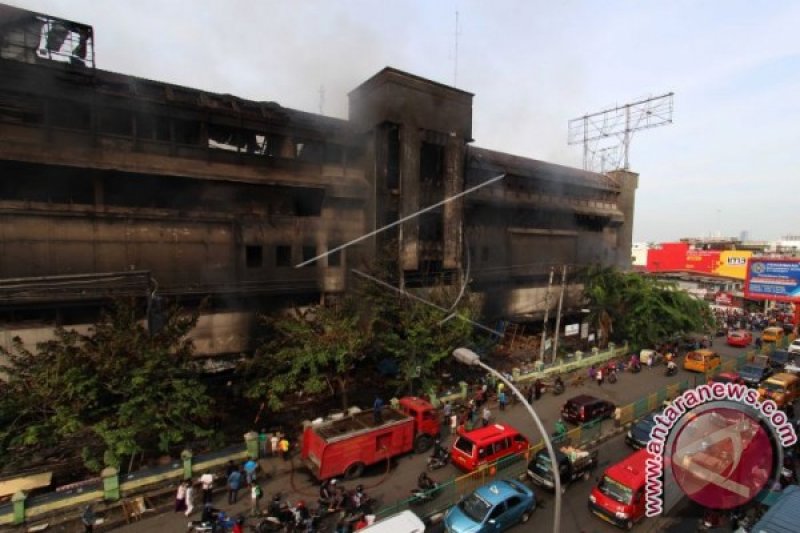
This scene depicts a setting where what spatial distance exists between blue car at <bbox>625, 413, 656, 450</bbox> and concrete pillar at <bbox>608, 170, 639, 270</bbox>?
27.9 m

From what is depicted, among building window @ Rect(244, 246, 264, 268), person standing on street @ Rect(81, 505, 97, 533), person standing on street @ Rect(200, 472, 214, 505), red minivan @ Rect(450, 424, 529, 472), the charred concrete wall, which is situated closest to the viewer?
person standing on street @ Rect(81, 505, 97, 533)

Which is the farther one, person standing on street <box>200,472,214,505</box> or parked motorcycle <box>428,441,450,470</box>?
parked motorcycle <box>428,441,450,470</box>

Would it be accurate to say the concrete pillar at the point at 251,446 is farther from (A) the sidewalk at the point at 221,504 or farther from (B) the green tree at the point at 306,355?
(B) the green tree at the point at 306,355

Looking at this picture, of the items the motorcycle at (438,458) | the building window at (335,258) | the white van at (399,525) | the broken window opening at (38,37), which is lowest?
the motorcycle at (438,458)

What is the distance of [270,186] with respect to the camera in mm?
21922

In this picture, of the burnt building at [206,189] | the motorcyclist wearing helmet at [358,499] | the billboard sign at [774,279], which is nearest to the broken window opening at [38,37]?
the burnt building at [206,189]

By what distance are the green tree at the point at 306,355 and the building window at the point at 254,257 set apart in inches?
148

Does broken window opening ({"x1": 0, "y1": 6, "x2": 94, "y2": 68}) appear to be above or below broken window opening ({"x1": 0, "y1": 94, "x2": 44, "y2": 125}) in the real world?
above

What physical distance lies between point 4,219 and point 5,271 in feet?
6.48

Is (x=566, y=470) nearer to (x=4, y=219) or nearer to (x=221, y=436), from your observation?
(x=221, y=436)

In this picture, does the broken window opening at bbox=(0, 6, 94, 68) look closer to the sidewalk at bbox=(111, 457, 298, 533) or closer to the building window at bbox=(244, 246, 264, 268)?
the building window at bbox=(244, 246, 264, 268)

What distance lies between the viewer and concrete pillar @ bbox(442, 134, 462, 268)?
85.4ft

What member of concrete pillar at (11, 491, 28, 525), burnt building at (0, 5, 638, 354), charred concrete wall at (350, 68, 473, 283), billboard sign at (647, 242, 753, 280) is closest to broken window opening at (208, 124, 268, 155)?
burnt building at (0, 5, 638, 354)

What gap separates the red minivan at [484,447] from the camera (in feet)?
49.3
